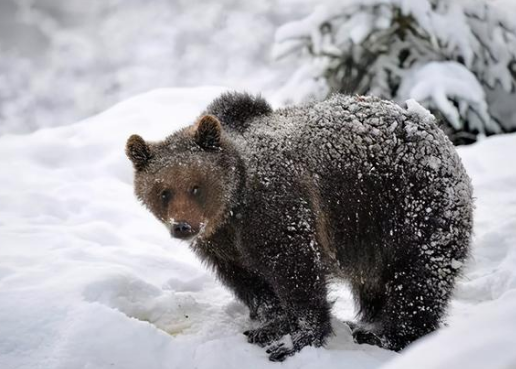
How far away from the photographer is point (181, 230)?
3568 millimetres

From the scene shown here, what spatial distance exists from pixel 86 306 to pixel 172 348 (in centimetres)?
52

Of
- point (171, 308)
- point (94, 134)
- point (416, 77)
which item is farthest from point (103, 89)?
point (171, 308)

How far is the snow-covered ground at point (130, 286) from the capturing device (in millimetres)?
3250

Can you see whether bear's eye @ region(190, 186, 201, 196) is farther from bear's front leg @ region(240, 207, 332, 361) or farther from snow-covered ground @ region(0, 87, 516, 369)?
snow-covered ground @ region(0, 87, 516, 369)

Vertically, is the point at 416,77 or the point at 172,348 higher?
the point at 172,348

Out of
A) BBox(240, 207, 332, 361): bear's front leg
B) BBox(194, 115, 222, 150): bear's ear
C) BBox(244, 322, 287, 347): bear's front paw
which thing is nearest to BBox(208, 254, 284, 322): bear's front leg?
BBox(244, 322, 287, 347): bear's front paw

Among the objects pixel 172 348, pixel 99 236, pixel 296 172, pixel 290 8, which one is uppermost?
pixel 296 172

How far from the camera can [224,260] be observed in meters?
4.04

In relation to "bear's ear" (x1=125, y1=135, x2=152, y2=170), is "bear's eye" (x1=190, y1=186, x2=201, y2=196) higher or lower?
lower

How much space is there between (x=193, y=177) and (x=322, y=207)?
2.54 feet

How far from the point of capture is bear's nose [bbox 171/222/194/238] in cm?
357

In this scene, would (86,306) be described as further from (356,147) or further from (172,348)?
(356,147)

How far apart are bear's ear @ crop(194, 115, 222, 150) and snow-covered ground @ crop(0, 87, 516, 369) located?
3.27 ft

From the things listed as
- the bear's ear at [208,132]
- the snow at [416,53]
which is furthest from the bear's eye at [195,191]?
the snow at [416,53]
